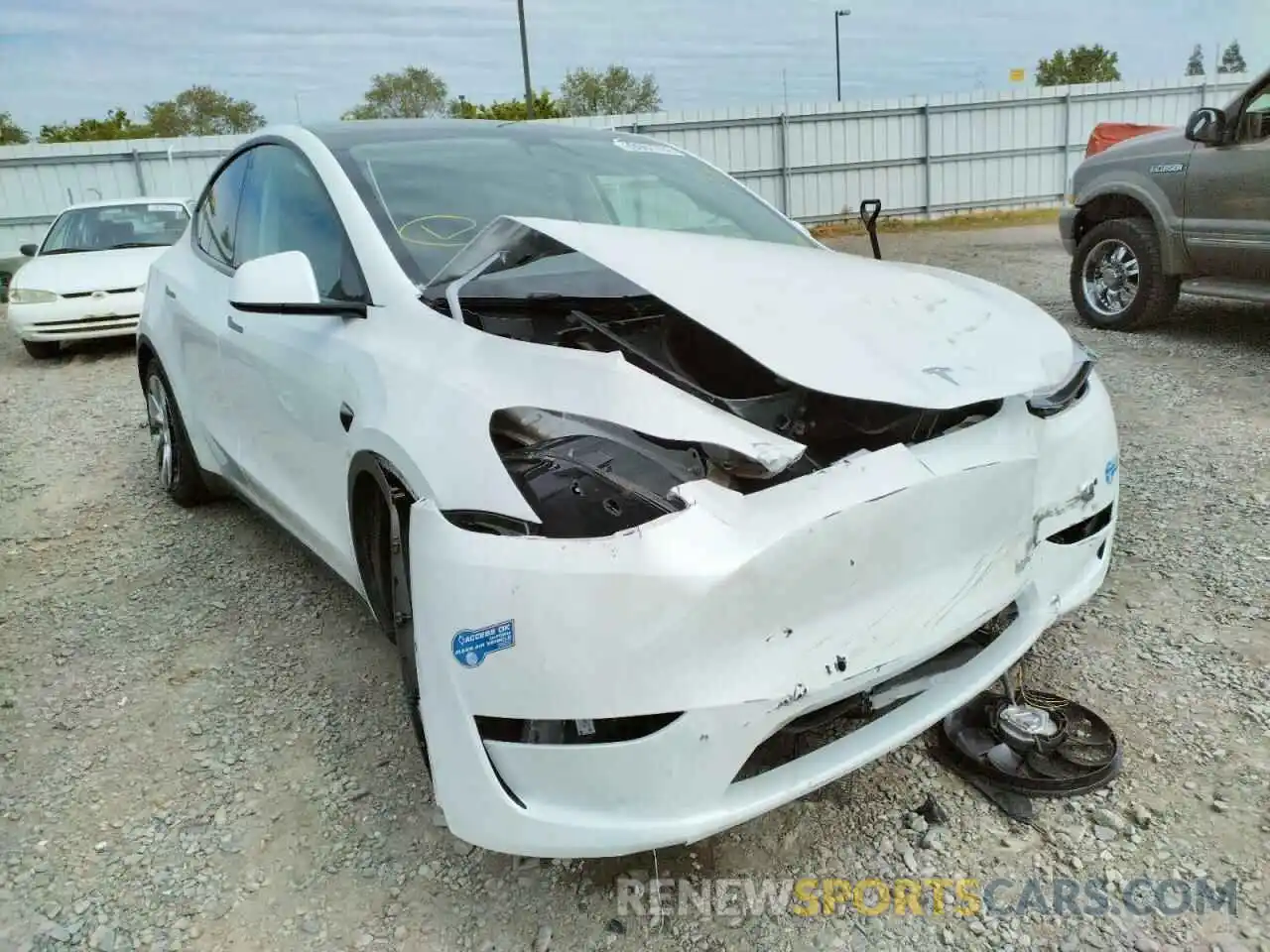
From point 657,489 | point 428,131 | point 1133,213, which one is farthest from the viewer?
point 1133,213

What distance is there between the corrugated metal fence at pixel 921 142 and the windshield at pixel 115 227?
7313 mm

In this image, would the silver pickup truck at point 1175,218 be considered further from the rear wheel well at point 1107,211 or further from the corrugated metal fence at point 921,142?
the corrugated metal fence at point 921,142

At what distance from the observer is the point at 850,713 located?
1.92 meters

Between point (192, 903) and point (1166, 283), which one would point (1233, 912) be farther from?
point (1166, 283)

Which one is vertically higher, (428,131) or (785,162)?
(785,162)

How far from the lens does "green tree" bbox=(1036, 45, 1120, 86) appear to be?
5056 centimetres

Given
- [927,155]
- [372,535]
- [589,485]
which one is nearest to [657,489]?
[589,485]

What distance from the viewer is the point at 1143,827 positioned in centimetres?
210

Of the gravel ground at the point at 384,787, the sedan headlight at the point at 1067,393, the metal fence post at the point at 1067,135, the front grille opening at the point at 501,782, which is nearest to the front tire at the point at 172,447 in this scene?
the gravel ground at the point at 384,787

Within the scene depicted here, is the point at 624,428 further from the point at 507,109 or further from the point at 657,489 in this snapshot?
the point at 507,109

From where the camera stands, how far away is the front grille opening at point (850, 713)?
71.6 inches

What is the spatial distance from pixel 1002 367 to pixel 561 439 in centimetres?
97

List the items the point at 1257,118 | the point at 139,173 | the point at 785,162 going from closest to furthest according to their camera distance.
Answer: the point at 1257,118 < the point at 139,173 < the point at 785,162

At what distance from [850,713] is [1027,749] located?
663mm
